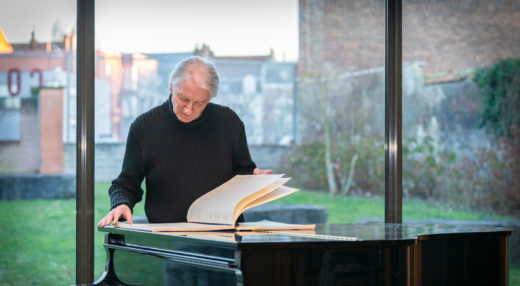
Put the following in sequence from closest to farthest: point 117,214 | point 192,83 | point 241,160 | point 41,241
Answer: point 117,214, point 192,83, point 241,160, point 41,241

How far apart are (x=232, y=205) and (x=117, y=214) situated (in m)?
0.44

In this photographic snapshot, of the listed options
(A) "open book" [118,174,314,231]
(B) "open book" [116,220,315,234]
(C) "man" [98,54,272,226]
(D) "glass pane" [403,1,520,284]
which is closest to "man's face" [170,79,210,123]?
(C) "man" [98,54,272,226]

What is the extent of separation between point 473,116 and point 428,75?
1.23 feet

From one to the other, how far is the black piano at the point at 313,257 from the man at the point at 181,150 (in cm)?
51

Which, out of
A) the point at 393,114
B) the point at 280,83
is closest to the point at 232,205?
the point at 280,83

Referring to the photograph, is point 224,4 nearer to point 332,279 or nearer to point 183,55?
point 183,55

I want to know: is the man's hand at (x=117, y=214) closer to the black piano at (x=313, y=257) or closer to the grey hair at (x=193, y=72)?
the black piano at (x=313, y=257)

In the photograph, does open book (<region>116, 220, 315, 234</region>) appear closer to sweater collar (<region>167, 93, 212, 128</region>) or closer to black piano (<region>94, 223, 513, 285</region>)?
black piano (<region>94, 223, 513, 285</region>)

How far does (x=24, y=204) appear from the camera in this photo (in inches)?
130

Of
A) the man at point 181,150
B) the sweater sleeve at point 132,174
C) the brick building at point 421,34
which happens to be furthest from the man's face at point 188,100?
the brick building at point 421,34

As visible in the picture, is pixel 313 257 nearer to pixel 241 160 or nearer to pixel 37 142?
pixel 241 160

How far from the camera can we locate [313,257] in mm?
1836

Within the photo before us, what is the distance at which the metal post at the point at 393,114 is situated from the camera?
391 centimetres

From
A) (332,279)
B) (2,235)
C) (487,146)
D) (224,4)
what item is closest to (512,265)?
(487,146)
